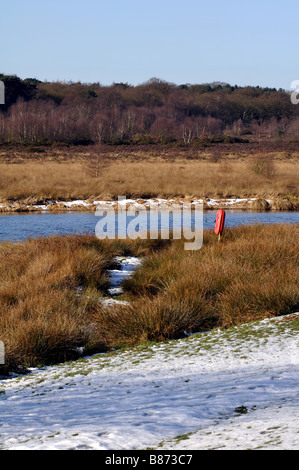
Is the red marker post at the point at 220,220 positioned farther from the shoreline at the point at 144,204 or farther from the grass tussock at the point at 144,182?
the grass tussock at the point at 144,182

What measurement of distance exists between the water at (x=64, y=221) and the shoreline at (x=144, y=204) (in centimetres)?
138

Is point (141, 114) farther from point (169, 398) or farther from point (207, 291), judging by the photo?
point (169, 398)

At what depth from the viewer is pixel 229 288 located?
8.58 m

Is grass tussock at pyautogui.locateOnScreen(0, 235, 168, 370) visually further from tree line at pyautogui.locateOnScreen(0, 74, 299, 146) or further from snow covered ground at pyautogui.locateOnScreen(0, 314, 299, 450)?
tree line at pyautogui.locateOnScreen(0, 74, 299, 146)

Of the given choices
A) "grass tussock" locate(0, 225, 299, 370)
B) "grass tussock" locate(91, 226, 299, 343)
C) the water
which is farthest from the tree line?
"grass tussock" locate(91, 226, 299, 343)

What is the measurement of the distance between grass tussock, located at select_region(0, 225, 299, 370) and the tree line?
43.5 metres

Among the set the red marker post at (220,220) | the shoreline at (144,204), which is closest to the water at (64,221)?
the shoreline at (144,204)

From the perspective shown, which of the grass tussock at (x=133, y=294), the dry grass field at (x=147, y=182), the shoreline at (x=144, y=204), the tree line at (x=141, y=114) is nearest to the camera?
the grass tussock at (x=133, y=294)

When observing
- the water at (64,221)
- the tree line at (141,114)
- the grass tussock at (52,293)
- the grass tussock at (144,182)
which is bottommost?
the water at (64,221)

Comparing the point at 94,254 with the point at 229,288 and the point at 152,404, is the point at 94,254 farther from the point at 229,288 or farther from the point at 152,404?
the point at 152,404

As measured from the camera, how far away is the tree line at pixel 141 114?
7662 cm

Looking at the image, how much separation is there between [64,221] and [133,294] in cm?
1339

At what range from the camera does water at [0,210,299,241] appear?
1927 cm
